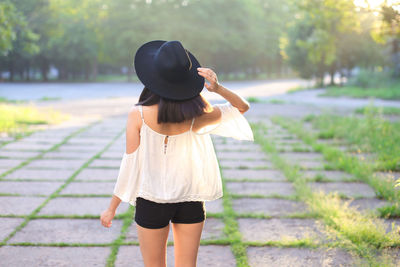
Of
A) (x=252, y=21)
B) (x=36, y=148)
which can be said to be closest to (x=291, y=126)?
(x=36, y=148)

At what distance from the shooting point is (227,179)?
18.6 ft

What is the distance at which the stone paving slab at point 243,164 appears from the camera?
6407 mm

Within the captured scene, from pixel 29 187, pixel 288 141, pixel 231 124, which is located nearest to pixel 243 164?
pixel 288 141

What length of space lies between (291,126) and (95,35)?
133 ft

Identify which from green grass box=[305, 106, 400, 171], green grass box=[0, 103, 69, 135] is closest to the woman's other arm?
green grass box=[305, 106, 400, 171]

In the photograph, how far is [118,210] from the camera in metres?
4.43

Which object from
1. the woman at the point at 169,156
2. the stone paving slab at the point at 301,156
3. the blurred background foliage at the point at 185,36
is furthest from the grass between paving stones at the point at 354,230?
the blurred background foliage at the point at 185,36

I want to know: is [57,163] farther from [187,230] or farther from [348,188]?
[187,230]

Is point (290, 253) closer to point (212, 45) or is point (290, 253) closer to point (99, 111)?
point (99, 111)

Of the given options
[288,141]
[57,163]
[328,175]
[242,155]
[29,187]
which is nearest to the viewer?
[29,187]

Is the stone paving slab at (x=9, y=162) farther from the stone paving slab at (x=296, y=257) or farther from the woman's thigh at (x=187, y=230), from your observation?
the woman's thigh at (x=187, y=230)

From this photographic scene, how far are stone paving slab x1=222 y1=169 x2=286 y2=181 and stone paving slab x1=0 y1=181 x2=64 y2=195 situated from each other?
2.25 m

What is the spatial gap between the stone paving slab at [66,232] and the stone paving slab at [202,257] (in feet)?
1.01

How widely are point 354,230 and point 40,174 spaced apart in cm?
409
